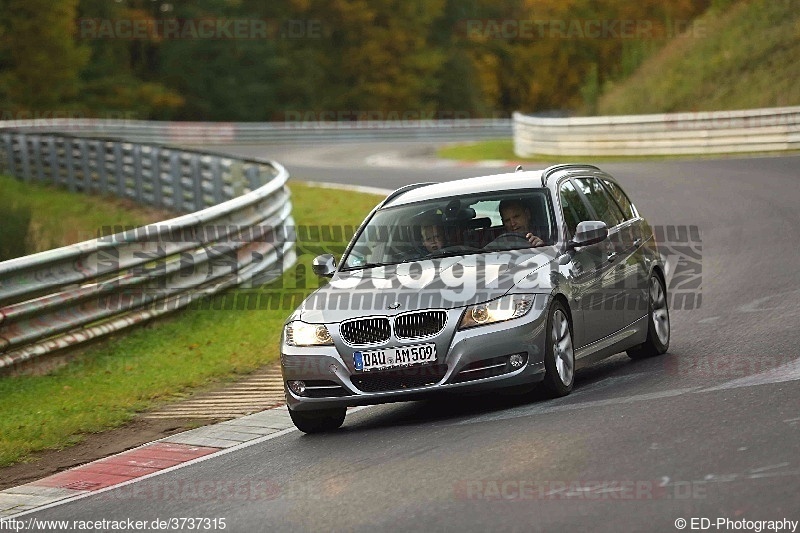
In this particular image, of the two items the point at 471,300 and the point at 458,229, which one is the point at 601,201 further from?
the point at 471,300

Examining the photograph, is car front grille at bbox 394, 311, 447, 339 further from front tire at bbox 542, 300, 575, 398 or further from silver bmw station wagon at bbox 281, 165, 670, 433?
front tire at bbox 542, 300, 575, 398

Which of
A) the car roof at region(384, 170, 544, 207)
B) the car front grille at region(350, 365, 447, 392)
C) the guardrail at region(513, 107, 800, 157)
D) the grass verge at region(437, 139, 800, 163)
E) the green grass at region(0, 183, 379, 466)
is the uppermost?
the car roof at region(384, 170, 544, 207)

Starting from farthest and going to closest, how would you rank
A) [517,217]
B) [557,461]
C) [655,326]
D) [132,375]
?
[132,375] → [655,326] → [517,217] → [557,461]

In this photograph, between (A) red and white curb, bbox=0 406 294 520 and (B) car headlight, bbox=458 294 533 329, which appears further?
(B) car headlight, bbox=458 294 533 329

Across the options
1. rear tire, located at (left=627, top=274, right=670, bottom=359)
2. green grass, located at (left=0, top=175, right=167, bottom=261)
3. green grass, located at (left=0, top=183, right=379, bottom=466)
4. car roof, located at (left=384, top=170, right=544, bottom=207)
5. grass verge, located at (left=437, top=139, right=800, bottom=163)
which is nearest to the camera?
green grass, located at (left=0, top=183, right=379, bottom=466)

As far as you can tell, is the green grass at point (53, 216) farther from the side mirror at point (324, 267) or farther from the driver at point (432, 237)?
the driver at point (432, 237)

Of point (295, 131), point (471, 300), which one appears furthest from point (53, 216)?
point (295, 131)

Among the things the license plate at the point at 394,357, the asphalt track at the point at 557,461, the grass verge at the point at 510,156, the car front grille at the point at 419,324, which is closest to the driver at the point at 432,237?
the asphalt track at the point at 557,461

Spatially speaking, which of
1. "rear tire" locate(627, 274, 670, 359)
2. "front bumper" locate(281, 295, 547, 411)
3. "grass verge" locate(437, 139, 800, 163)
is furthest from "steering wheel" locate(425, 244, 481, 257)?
"grass verge" locate(437, 139, 800, 163)

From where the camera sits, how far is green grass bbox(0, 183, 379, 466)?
35.2 feet

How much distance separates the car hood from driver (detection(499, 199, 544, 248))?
1.09ft

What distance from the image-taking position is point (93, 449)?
33.1ft

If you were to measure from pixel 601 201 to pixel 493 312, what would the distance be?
2744mm

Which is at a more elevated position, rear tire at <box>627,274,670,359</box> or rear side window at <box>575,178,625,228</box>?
rear side window at <box>575,178,625,228</box>
